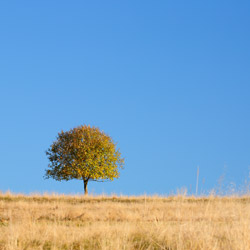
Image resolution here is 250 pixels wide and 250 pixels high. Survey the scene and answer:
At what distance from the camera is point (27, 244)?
8.62m

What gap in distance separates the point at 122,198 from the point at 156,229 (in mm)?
19054

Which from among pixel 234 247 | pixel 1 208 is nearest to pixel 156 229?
pixel 234 247

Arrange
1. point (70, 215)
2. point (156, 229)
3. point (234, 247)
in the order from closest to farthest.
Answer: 1. point (234, 247)
2. point (156, 229)
3. point (70, 215)

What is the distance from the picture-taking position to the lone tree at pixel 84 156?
37938 millimetres

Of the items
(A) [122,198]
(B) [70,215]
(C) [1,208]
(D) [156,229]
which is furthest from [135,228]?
(A) [122,198]

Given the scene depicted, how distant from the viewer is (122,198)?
28328mm

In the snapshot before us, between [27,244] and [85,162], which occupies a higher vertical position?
[85,162]

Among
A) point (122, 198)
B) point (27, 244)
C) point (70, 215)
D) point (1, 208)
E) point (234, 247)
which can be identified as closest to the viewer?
point (234, 247)

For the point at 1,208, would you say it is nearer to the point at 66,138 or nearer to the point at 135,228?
the point at 135,228

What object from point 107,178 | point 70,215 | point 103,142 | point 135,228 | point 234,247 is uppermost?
point 103,142

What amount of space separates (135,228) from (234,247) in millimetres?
2857

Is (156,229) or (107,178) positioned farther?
(107,178)

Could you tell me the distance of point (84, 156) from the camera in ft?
125

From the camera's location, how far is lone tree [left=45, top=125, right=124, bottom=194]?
37938mm
